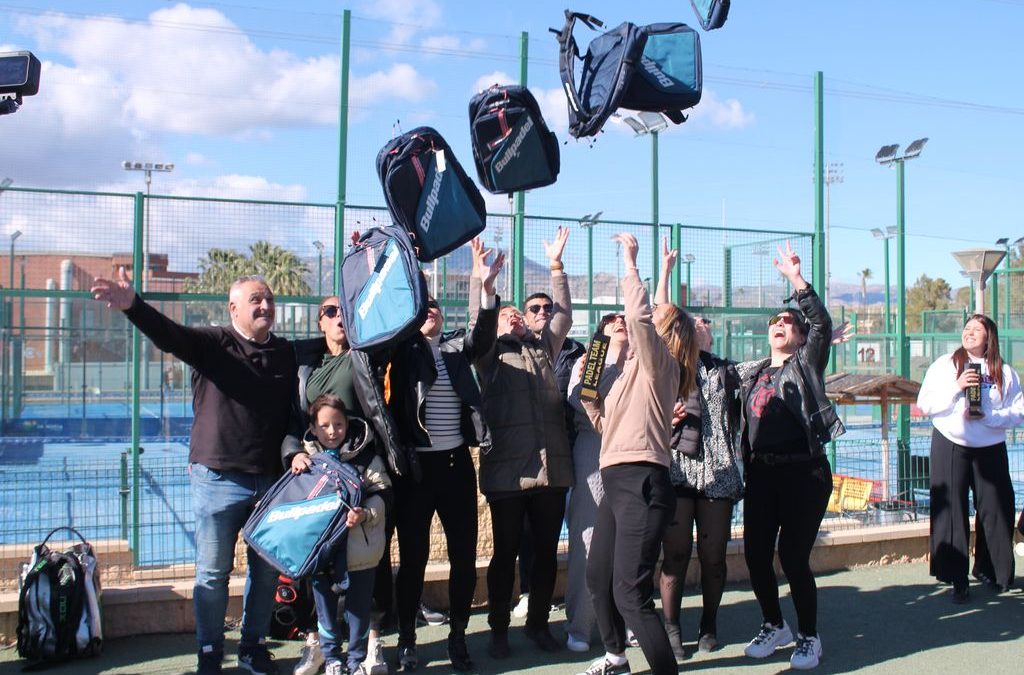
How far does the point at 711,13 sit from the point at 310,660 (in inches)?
136

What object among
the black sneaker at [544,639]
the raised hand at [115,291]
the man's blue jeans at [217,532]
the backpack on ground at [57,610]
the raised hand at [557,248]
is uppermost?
the raised hand at [557,248]

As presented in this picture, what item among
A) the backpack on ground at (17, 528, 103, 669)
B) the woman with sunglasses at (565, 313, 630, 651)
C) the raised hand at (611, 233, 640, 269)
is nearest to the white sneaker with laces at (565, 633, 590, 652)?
the woman with sunglasses at (565, 313, 630, 651)

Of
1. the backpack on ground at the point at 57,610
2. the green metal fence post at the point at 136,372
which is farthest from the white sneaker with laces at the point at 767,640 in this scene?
the green metal fence post at the point at 136,372

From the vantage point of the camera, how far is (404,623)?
506cm

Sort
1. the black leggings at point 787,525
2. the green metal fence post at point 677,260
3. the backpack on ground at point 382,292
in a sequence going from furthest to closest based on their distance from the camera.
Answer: the green metal fence post at point 677,260 → the black leggings at point 787,525 → the backpack on ground at point 382,292

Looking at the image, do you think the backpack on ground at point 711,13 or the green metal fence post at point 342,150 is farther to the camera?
the green metal fence post at point 342,150

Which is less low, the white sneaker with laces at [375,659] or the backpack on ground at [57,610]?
the backpack on ground at [57,610]

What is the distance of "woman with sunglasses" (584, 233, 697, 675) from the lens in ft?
14.5

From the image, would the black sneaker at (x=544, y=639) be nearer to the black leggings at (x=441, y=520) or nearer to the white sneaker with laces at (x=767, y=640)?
the black leggings at (x=441, y=520)

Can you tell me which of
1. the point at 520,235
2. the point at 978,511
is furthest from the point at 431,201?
the point at 978,511

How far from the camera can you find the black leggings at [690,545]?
210 inches

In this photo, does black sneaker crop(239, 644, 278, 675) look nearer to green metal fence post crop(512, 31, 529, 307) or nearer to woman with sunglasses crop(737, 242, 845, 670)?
woman with sunglasses crop(737, 242, 845, 670)

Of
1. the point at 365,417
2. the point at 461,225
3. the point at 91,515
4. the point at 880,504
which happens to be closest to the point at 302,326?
the point at 91,515

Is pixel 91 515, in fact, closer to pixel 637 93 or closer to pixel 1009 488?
pixel 637 93
